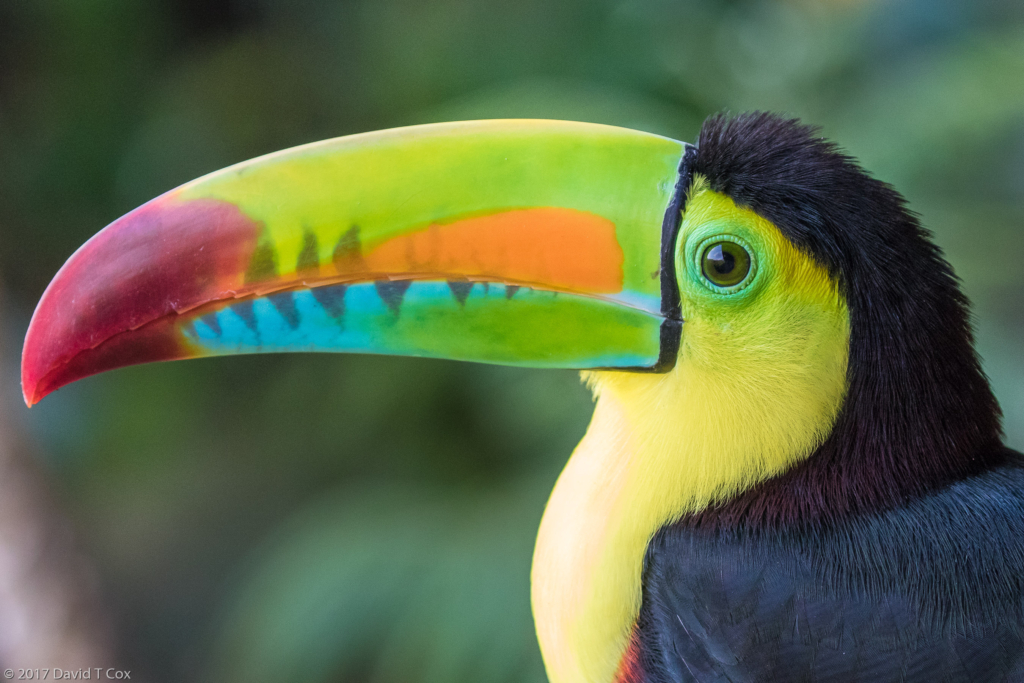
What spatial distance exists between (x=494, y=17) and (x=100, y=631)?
2319mm

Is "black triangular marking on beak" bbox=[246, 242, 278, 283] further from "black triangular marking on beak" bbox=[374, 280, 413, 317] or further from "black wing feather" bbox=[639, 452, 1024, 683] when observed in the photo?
"black wing feather" bbox=[639, 452, 1024, 683]

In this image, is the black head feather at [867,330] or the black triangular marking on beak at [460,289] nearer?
the black head feather at [867,330]

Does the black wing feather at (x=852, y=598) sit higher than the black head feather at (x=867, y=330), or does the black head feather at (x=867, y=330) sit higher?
the black head feather at (x=867, y=330)

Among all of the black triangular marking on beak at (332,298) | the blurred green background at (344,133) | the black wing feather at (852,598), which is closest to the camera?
the black wing feather at (852,598)

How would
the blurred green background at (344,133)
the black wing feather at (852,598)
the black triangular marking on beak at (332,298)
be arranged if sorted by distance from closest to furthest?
the black wing feather at (852,598), the black triangular marking on beak at (332,298), the blurred green background at (344,133)

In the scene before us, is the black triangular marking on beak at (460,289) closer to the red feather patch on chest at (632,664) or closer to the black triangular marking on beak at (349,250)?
the black triangular marking on beak at (349,250)

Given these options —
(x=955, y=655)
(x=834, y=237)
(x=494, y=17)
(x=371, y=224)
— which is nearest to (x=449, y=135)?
(x=371, y=224)

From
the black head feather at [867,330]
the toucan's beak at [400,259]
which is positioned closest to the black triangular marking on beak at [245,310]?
the toucan's beak at [400,259]

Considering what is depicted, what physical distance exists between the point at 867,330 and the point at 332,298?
67 cm

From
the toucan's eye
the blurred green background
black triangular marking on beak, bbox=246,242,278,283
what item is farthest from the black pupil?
the blurred green background

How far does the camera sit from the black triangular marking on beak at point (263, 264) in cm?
108

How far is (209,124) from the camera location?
3.15 meters

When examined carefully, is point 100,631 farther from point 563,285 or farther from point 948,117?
point 948,117

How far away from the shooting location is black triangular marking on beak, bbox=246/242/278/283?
108 centimetres
